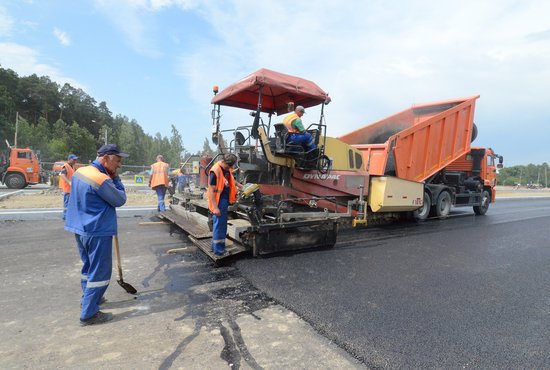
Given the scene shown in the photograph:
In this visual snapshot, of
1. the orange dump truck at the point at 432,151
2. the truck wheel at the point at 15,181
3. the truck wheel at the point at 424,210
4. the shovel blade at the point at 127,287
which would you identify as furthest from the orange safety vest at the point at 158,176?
the truck wheel at the point at 15,181

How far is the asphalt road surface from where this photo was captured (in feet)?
7.72

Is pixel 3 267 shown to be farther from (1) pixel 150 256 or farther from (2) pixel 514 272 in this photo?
(2) pixel 514 272

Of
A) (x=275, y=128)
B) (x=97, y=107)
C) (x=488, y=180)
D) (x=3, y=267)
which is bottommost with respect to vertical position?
(x=3, y=267)

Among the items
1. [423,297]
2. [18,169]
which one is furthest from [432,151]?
[18,169]

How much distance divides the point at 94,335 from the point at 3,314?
98 cm

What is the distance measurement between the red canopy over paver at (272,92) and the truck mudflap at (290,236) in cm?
210

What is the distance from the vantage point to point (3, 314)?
9.05 ft

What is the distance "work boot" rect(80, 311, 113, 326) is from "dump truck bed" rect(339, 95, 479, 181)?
5555mm

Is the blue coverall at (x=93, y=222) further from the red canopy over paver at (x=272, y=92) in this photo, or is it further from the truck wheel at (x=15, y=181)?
the truck wheel at (x=15, y=181)

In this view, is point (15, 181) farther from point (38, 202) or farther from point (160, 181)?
point (160, 181)

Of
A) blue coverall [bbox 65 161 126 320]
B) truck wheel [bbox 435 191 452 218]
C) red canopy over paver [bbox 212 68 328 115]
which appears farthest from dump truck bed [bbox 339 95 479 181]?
blue coverall [bbox 65 161 126 320]

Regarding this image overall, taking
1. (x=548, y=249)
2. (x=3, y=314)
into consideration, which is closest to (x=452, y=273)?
(x=548, y=249)

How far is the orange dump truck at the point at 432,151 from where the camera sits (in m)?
7.04

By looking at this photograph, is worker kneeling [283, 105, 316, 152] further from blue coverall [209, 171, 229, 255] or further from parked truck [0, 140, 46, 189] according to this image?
parked truck [0, 140, 46, 189]
